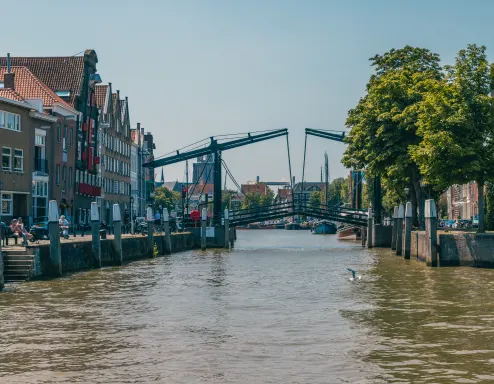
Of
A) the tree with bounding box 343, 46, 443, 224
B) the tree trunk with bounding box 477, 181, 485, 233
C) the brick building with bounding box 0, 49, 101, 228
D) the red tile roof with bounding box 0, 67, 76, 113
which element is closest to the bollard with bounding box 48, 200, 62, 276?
the tree trunk with bounding box 477, 181, 485, 233

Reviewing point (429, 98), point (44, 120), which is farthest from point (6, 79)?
point (429, 98)

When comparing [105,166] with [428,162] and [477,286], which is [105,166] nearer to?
[428,162]

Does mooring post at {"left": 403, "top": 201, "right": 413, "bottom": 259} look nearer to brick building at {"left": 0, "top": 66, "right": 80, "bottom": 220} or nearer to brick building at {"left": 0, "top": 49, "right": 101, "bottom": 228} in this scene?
brick building at {"left": 0, "top": 66, "right": 80, "bottom": 220}

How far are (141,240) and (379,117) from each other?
16.1 meters

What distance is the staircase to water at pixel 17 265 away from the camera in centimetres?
3212

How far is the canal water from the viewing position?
15.6 meters

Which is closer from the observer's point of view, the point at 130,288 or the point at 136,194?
the point at 130,288

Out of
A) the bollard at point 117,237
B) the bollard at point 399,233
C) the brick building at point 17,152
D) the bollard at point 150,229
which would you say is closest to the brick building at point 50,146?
the brick building at point 17,152

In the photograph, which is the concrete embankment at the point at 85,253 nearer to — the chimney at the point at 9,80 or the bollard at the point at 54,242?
the bollard at the point at 54,242

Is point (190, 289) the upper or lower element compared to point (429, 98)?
lower

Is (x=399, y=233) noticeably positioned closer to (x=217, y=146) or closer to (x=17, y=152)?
(x=217, y=146)

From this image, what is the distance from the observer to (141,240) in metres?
51.9

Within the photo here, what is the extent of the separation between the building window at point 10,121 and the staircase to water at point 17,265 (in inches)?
813

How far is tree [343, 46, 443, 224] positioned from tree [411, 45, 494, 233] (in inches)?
269
